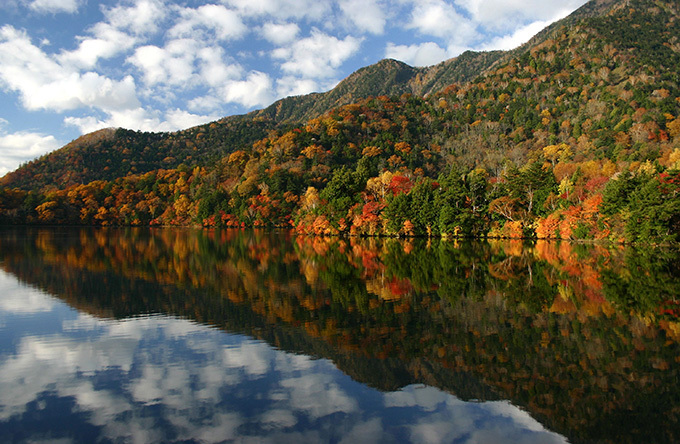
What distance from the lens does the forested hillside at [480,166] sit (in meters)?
46.6

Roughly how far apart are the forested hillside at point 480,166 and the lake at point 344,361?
27.7 m

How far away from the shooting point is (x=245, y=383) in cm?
802

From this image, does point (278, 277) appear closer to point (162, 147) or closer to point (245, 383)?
point (245, 383)

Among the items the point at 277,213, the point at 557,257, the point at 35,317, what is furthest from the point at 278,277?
the point at 277,213

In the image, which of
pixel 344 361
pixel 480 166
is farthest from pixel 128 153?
pixel 344 361

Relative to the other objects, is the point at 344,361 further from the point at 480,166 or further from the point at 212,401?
the point at 480,166

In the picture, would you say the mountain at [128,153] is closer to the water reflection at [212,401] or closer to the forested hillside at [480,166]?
the forested hillside at [480,166]

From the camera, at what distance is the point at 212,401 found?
7.29 m

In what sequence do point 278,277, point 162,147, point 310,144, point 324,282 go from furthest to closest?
1. point 162,147
2. point 310,144
3. point 278,277
4. point 324,282

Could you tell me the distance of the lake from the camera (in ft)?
21.2

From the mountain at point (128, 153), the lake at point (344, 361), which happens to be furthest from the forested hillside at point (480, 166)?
Result: the lake at point (344, 361)

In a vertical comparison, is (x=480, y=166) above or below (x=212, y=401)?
above

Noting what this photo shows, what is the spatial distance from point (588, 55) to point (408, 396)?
140 meters

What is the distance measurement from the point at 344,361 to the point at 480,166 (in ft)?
305
